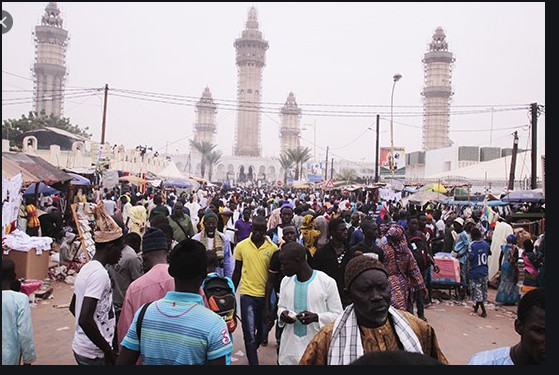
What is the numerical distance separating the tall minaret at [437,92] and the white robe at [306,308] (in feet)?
246

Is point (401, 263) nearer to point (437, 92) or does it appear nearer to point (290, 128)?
point (437, 92)

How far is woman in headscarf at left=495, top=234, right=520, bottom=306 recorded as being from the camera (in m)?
8.51

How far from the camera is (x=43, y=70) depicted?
7094 cm

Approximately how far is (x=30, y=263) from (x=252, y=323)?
17.6 ft

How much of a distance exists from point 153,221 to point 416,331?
13.5 feet

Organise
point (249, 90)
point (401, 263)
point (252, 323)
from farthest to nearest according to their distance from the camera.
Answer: point (249, 90), point (401, 263), point (252, 323)

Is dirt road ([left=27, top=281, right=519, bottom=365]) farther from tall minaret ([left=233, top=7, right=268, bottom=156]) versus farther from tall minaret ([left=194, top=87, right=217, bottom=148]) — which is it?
tall minaret ([left=194, top=87, right=217, bottom=148])

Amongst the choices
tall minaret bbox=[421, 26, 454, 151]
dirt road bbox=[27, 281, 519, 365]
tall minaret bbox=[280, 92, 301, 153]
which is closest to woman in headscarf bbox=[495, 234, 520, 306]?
dirt road bbox=[27, 281, 519, 365]

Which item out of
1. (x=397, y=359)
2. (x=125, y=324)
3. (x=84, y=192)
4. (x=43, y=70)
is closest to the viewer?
(x=397, y=359)

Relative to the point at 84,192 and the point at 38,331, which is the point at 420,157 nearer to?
the point at 84,192

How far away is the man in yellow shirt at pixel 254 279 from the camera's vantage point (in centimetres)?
455

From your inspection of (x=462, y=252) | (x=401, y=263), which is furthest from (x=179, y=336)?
(x=462, y=252)

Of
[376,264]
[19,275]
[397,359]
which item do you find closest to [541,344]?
[376,264]

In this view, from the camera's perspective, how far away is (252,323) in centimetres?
457
